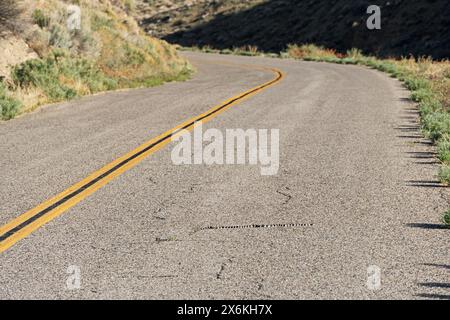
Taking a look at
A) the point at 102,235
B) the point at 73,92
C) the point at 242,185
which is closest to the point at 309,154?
the point at 242,185

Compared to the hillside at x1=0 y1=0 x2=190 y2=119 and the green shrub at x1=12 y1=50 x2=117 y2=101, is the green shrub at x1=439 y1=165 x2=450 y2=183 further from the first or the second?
the green shrub at x1=12 y1=50 x2=117 y2=101

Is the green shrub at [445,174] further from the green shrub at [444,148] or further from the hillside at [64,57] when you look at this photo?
the hillside at [64,57]

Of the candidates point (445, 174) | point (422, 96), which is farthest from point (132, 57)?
point (445, 174)

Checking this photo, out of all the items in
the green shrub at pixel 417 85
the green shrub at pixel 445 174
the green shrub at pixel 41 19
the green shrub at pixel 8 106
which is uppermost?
the green shrub at pixel 41 19

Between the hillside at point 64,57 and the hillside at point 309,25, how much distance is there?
23865 mm

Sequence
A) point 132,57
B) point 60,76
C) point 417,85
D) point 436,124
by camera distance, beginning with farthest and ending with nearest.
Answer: point 132,57, point 417,85, point 60,76, point 436,124

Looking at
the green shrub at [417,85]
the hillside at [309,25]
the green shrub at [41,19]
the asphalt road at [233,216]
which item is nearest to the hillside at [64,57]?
the green shrub at [41,19]

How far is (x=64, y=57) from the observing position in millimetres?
20922

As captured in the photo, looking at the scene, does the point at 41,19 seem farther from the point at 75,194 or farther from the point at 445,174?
the point at 445,174

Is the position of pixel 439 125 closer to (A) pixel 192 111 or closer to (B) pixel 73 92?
(A) pixel 192 111

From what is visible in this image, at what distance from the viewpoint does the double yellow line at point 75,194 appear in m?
6.87

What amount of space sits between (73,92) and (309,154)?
9480 mm

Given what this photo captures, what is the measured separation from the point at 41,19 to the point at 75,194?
1481cm

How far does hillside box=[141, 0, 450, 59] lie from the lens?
49469 mm
